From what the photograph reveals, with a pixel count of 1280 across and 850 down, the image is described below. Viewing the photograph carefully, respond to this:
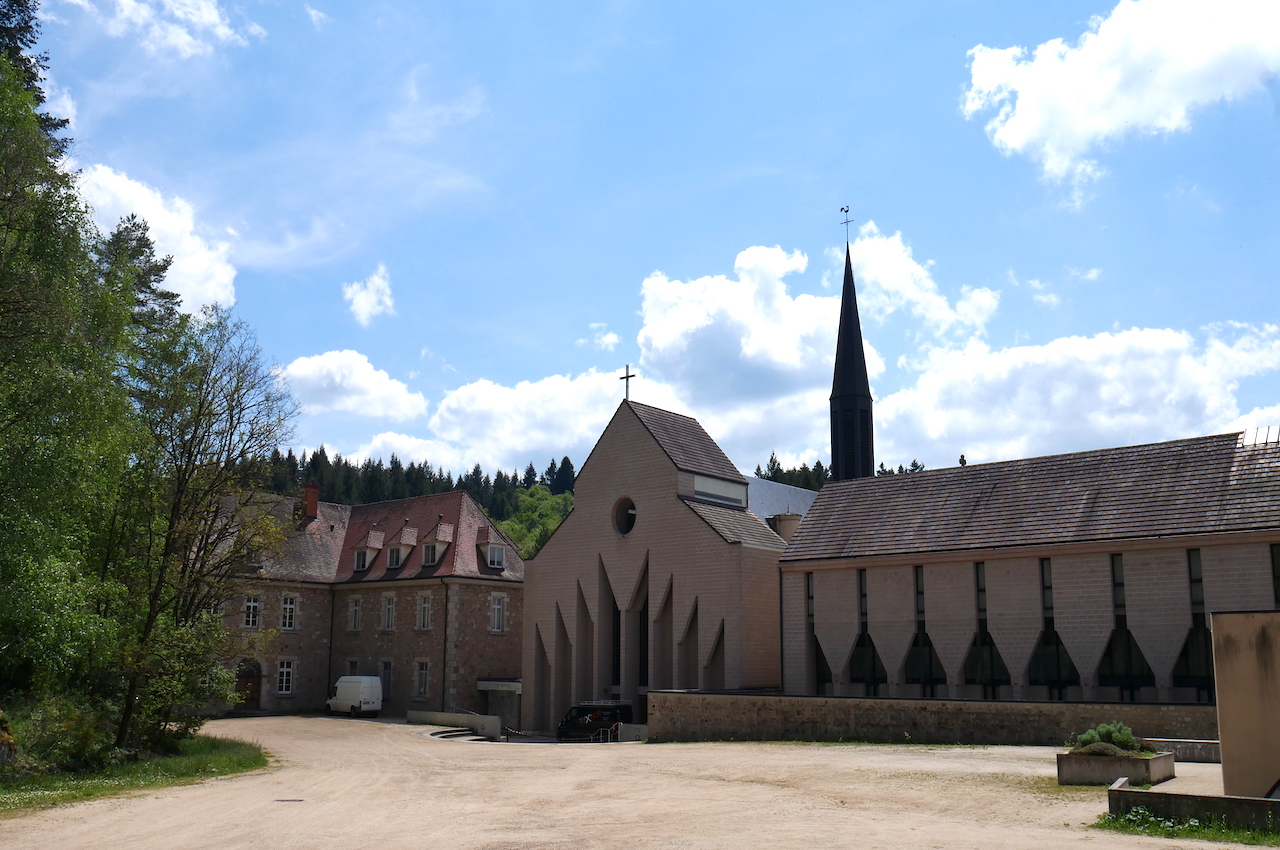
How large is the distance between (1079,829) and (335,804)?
10.9 meters

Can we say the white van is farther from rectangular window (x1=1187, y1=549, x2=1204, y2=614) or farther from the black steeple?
rectangular window (x1=1187, y1=549, x2=1204, y2=614)

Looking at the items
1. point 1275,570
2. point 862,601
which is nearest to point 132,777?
point 862,601

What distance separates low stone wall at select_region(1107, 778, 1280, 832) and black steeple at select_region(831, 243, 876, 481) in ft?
139

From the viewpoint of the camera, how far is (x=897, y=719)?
24.9 m

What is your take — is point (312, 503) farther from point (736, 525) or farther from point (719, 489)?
point (736, 525)

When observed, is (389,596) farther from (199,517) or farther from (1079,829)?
(1079,829)

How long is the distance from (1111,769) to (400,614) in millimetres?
35219

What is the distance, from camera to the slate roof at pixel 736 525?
35.0 m

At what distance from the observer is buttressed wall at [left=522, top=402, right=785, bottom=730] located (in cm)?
3416

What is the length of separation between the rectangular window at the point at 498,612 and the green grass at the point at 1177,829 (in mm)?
35363

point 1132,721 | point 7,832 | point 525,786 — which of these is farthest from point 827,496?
point 7,832

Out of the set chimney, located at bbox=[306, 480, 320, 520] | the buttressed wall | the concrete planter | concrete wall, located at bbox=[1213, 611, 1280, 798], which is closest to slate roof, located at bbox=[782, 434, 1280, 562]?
the buttressed wall

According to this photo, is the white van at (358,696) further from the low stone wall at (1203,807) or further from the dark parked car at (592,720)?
the low stone wall at (1203,807)

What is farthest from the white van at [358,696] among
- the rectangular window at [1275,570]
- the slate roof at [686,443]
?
the rectangular window at [1275,570]
